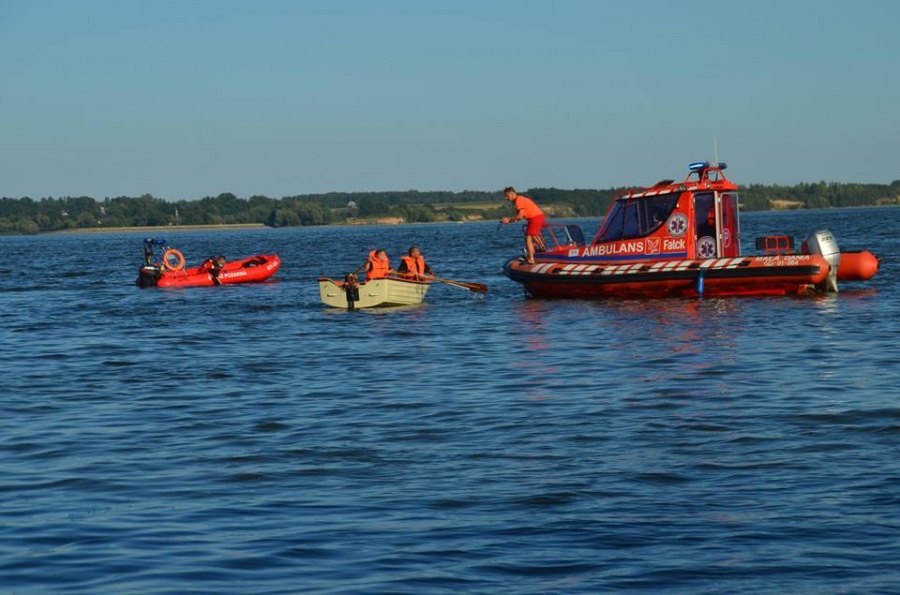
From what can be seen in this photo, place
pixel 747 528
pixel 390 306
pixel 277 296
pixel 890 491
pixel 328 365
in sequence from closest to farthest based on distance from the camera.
→ pixel 747 528 → pixel 890 491 → pixel 328 365 → pixel 390 306 → pixel 277 296

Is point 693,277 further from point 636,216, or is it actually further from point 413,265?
point 413,265

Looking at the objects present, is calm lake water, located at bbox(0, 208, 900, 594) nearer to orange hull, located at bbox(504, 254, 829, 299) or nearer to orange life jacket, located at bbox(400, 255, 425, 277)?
orange hull, located at bbox(504, 254, 829, 299)

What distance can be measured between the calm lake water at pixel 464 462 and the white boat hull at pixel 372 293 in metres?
5.48

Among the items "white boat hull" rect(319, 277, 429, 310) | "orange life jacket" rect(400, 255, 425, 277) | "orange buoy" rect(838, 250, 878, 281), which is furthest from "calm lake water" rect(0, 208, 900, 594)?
"orange life jacket" rect(400, 255, 425, 277)

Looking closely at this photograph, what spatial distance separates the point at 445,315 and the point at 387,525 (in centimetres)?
1715

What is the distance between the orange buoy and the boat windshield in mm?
3716

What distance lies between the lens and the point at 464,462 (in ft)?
34.8

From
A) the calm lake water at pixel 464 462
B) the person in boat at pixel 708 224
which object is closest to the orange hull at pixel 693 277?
the person in boat at pixel 708 224

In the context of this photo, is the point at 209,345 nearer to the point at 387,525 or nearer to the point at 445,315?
the point at 445,315

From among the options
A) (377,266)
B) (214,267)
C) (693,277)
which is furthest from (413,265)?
(214,267)

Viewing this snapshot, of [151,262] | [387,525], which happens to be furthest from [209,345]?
[151,262]

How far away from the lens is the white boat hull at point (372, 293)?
26.9m

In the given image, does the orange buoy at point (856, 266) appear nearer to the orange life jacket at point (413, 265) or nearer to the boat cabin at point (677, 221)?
the boat cabin at point (677, 221)

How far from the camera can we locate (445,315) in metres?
25.7
